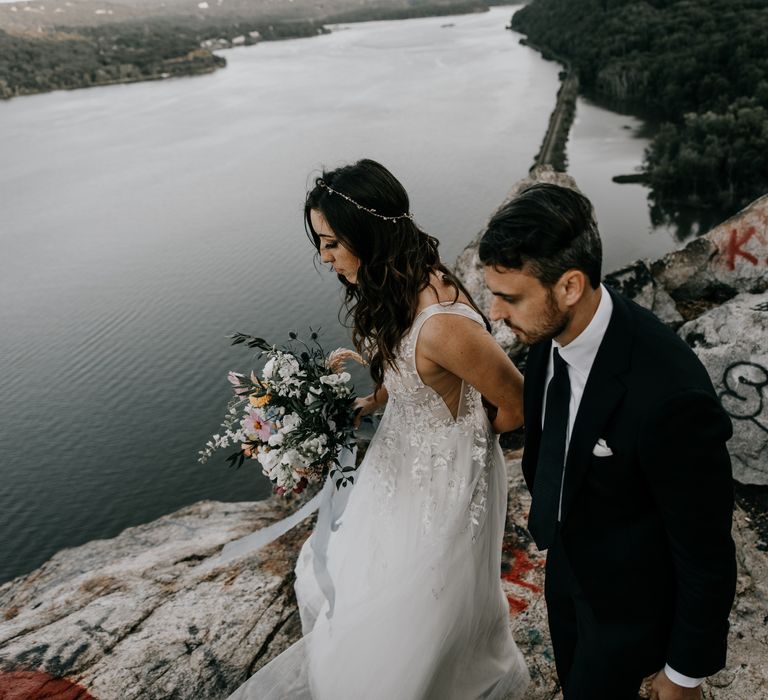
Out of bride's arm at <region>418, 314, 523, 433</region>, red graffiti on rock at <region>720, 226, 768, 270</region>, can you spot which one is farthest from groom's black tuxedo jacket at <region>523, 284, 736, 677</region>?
red graffiti on rock at <region>720, 226, 768, 270</region>

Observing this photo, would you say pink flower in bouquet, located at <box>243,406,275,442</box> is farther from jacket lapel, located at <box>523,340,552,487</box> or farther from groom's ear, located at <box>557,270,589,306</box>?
groom's ear, located at <box>557,270,589,306</box>

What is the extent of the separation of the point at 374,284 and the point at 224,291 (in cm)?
1205

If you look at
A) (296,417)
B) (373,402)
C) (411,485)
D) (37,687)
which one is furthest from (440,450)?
(37,687)

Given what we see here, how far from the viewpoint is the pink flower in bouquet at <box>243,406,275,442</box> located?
6.72 ft

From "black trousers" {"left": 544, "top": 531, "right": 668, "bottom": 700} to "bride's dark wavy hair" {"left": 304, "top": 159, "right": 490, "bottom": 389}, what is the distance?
29.7 inches

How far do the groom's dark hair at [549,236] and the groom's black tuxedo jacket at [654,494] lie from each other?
0.15 m

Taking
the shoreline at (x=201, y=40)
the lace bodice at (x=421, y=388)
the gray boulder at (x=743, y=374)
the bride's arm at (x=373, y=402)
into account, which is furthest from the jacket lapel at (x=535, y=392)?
the shoreline at (x=201, y=40)

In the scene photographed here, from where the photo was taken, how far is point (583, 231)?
1.24 metres

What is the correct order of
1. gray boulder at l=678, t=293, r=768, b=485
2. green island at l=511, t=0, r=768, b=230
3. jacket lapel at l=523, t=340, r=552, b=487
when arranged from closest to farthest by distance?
jacket lapel at l=523, t=340, r=552, b=487
gray boulder at l=678, t=293, r=768, b=485
green island at l=511, t=0, r=768, b=230

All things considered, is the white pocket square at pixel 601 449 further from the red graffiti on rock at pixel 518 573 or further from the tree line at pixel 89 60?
the tree line at pixel 89 60

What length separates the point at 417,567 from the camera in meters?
1.91

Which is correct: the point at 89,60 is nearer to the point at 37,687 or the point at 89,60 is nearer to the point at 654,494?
the point at 37,687

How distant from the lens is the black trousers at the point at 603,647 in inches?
56.0

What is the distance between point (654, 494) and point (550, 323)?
0.40m
